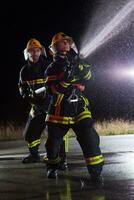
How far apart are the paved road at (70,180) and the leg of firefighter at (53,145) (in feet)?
0.43

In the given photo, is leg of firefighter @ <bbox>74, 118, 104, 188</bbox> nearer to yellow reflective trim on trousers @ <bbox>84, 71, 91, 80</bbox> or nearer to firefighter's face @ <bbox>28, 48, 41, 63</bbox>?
yellow reflective trim on trousers @ <bbox>84, 71, 91, 80</bbox>

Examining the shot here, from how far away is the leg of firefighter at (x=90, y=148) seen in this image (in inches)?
273

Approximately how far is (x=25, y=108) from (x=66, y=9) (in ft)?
41.9

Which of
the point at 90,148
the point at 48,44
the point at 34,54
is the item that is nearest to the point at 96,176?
the point at 90,148

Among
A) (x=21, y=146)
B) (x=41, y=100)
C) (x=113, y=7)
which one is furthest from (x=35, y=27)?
(x=41, y=100)

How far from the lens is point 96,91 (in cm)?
3347

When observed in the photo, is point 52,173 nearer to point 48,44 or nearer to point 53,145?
point 53,145

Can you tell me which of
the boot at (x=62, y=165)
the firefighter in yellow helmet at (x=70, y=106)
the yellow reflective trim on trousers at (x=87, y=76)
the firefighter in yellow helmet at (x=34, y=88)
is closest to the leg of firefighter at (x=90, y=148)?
the firefighter in yellow helmet at (x=70, y=106)

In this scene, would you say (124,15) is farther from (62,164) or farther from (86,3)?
(86,3)

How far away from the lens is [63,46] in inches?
292

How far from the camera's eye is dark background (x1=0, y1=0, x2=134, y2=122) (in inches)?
1236

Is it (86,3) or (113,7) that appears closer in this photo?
(113,7)

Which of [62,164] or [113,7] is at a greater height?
[113,7]

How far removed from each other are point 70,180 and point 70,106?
2.90 feet
